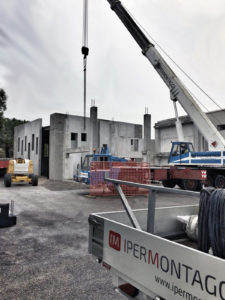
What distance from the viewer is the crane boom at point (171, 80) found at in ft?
40.8

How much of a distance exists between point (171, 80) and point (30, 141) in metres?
20.1

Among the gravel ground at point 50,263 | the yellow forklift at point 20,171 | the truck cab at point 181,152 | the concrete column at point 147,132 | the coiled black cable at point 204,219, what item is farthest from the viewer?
the concrete column at point 147,132

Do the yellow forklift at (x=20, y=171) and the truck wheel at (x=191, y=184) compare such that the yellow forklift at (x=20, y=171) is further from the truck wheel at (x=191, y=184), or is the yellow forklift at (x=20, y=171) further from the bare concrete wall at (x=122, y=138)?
the bare concrete wall at (x=122, y=138)

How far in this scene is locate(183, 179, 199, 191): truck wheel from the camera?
15062 millimetres

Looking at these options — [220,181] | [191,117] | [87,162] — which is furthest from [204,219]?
[87,162]

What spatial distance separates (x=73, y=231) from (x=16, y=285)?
8.91 feet

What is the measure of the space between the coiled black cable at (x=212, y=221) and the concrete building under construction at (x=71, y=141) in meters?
18.0

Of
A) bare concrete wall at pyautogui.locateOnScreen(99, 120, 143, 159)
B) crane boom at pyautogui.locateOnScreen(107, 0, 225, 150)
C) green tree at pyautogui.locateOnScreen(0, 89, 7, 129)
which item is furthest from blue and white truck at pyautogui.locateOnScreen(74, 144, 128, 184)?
green tree at pyautogui.locateOnScreen(0, 89, 7, 129)

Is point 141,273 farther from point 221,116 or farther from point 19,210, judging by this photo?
point 221,116

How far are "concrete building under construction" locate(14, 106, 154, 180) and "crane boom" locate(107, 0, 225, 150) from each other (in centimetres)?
879

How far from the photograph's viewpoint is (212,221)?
189 cm

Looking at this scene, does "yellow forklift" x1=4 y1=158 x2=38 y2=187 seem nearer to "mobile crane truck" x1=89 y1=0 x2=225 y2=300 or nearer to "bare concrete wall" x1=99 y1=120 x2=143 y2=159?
"bare concrete wall" x1=99 y1=120 x2=143 y2=159

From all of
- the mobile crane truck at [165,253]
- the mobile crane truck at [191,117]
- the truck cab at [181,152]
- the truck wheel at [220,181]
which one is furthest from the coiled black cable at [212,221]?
the truck cab at [181,152]

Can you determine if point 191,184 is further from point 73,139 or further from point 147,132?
point 147,132
